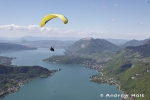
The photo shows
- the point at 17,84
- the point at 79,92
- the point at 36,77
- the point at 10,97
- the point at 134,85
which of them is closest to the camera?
the point at 10,97

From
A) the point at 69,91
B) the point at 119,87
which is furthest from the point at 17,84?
the point at 119,87

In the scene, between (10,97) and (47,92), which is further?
(47,92)

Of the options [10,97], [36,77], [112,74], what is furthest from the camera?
[112,74]

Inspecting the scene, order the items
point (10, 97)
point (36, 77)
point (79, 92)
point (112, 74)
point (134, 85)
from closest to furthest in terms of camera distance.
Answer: point (10, 97) < point (79, 92) < point (134, 85) < point (36, 77) < point (112, 74)

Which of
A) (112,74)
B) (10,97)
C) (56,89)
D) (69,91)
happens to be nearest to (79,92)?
(69,91)

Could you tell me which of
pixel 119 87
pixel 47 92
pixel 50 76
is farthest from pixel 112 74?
pixel 47 92

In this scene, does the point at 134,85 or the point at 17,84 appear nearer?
the point at 134,85

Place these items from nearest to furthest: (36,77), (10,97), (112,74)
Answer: (10,97), (36,77), (112,74)

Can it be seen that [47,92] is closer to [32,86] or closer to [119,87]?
[32,86]

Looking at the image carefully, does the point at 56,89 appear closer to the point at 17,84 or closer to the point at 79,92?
the point at 79,92
